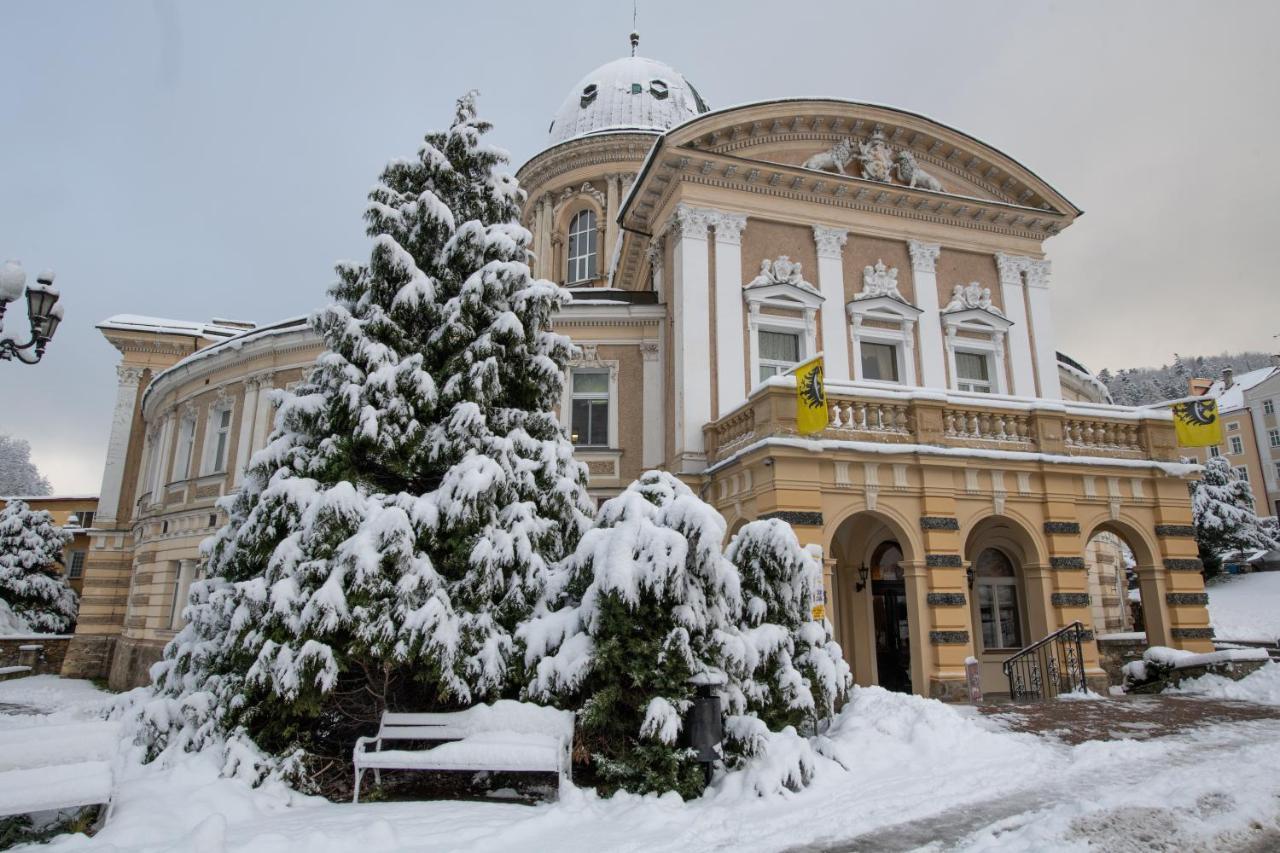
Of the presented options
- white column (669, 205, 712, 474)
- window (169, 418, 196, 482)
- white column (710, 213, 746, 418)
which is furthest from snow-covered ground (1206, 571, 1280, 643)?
window (169, 418, 196, 482)

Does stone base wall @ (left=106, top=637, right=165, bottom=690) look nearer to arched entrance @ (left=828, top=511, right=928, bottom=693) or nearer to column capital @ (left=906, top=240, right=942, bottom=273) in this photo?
arched entrance @ (left=828, top=511, right=928, bottom=693)

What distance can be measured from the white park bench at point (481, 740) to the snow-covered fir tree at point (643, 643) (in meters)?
0.24

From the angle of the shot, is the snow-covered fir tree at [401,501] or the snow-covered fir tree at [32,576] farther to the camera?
the snow-covered fir tree at [32,576]

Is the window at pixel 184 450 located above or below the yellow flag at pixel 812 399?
above

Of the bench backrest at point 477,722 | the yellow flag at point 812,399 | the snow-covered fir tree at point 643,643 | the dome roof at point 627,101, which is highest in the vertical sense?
the dome roof at point 627,101

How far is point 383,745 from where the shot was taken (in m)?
8.38

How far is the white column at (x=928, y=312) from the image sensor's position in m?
18.1

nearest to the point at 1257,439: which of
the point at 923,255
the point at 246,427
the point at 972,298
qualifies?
the point at 972,298

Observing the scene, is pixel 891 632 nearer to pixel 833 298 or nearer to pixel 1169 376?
pixel 833 298

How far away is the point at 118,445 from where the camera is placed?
1123 inches

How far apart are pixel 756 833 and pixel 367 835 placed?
9.94ft

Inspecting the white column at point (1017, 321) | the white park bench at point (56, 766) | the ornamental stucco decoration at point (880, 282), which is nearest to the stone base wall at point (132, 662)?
the white park bench at point (56, 766)

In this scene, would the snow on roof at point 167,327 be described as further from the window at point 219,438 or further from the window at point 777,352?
the window at point 777,352

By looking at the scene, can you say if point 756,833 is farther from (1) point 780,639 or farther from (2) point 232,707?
(2) point 232,707
